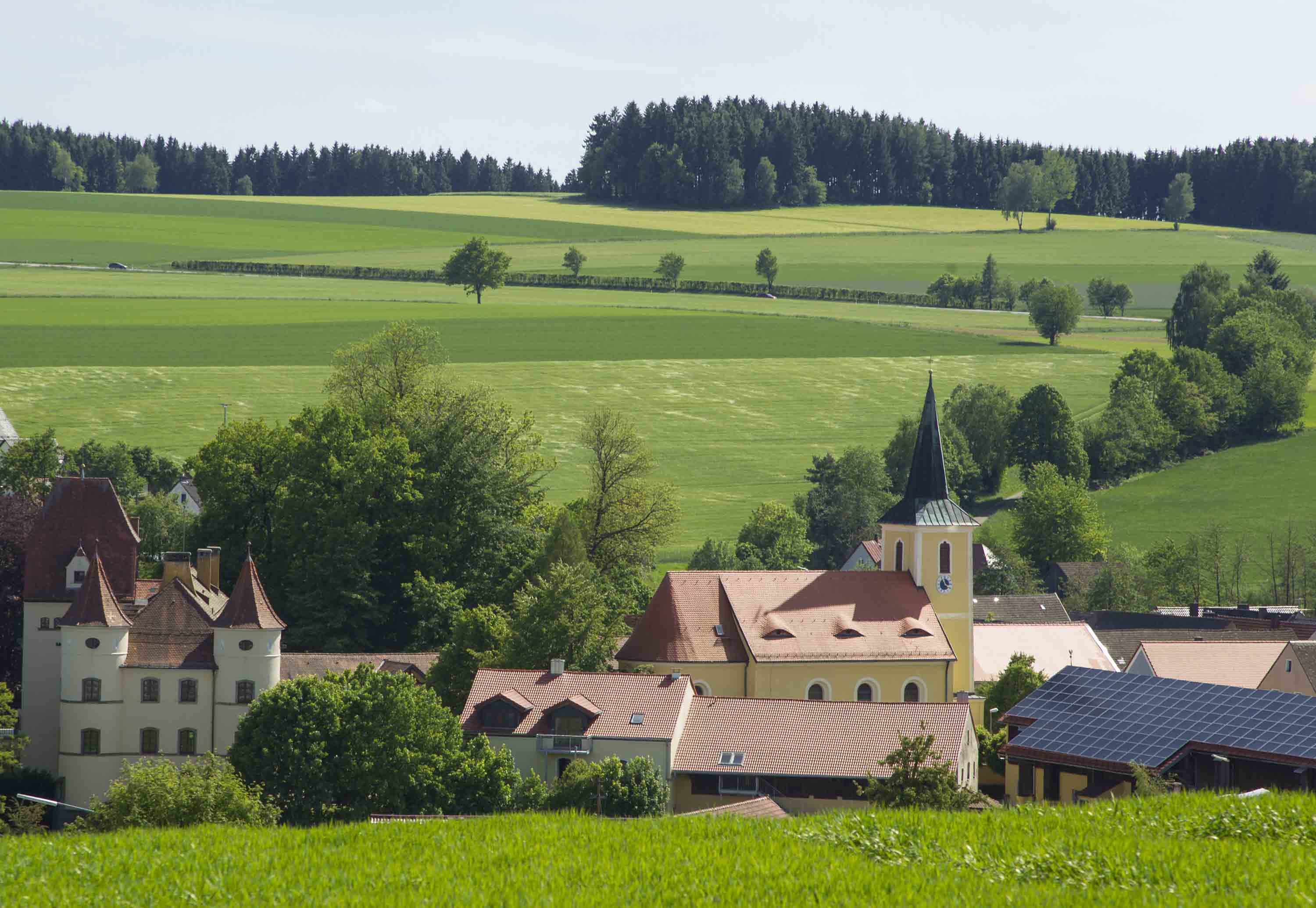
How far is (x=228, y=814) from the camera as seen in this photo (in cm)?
4541

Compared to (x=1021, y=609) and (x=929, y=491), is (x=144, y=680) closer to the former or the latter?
(x=929, y=491)

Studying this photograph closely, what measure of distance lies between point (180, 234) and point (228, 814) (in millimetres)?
159171

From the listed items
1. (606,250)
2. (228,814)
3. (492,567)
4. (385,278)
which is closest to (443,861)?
(228,814)

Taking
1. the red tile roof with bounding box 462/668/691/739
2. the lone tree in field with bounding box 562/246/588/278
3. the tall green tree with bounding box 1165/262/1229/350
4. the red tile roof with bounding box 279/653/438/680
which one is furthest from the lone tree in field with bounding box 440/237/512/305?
the red tile roof with bounding box 462/668/691/739

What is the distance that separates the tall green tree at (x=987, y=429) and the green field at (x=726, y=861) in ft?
348

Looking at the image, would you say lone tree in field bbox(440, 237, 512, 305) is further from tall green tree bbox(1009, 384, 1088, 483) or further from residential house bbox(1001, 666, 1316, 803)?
residential house bbox(1001, 666, 1316, 803)

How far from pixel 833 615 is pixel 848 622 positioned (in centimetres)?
67

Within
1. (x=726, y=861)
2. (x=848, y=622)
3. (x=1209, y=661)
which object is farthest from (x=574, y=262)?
(x=726, y=861)

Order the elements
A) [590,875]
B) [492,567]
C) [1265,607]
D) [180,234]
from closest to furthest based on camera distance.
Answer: [590,875] → [492,567] → [1265,607] → [180,234]

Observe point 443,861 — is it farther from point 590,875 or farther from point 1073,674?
point 1073,674

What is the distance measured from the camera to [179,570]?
71.6 m

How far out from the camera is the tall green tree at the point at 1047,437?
13188 cm

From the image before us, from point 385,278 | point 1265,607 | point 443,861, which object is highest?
point 385,278

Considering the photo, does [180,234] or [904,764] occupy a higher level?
[180,234]
